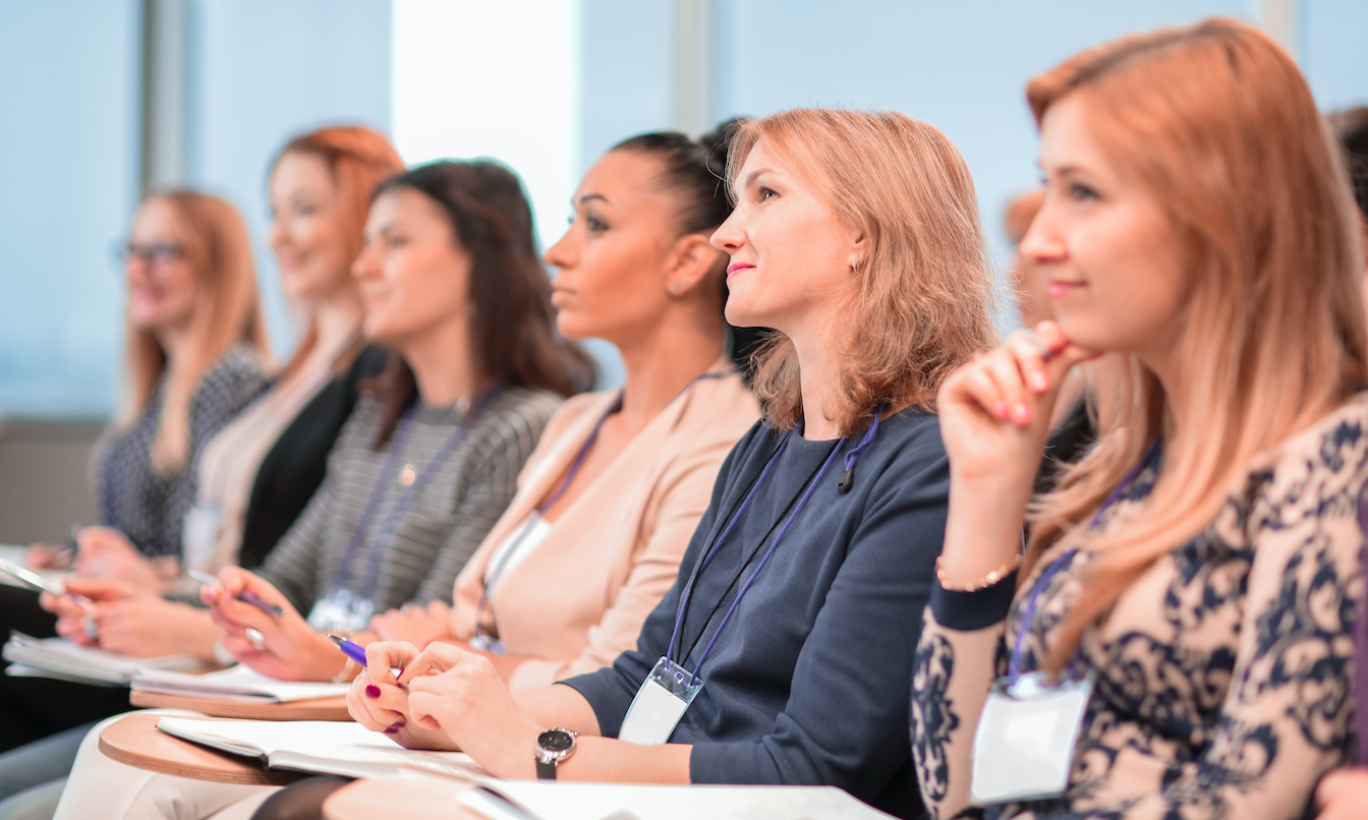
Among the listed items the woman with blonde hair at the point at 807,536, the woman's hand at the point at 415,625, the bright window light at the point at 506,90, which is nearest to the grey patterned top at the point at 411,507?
the woman's hand at the point at 415,625

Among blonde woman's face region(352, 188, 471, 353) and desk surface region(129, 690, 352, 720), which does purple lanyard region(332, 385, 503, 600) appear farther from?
desk surface region(129, 690, 352, 720)

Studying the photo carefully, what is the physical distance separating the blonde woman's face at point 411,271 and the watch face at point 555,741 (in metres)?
1.43

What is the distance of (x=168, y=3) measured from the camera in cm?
511

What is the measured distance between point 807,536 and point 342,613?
139 centimetres

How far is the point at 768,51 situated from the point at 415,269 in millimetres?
2239

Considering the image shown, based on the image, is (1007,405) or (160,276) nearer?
(1007,405)

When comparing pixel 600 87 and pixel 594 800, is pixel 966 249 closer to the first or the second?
pixel 594 800

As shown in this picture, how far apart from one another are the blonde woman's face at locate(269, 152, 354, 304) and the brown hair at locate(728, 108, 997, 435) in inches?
72.8

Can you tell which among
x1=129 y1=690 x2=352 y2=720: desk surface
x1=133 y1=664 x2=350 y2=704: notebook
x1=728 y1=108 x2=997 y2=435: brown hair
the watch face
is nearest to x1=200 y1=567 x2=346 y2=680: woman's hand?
x1=133 y1=664 x2=350 y2=704: notebook

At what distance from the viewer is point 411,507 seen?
2.41 m

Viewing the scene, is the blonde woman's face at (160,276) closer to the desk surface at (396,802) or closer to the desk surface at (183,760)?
the desk surface at (183,760)

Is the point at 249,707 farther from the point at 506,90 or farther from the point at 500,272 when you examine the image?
the point at 506,90

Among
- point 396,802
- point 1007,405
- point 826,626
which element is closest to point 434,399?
point 826,626

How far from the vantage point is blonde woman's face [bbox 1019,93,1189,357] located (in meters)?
0.97
